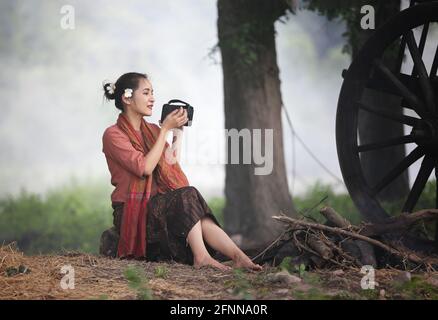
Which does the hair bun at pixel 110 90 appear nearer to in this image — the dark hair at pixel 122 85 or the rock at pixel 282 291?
the dark hair at pixel 122 85

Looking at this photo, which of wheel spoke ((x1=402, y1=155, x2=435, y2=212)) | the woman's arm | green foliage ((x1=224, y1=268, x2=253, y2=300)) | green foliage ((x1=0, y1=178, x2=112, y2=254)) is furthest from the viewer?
green foliage ((x1=0, y1=178, x2=112, y2=254))

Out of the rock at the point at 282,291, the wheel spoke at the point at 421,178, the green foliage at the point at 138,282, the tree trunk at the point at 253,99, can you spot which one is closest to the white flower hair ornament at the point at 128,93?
the green foliage at the point at 138,282

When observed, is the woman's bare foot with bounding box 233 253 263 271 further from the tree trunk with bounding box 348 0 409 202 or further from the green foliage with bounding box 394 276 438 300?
the tree trunk with bounding box 348 0 409 202

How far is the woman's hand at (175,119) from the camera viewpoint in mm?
4367

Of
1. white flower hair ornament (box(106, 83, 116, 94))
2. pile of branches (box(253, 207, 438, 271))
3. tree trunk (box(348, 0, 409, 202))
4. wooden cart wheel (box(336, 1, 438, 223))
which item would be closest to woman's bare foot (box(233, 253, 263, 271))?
pile of branches (box(253, 207, 438, 271))

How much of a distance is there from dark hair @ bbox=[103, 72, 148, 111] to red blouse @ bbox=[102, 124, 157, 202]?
0.20m

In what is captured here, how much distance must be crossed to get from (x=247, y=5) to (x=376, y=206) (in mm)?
3584

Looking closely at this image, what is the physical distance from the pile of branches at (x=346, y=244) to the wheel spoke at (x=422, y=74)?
84 centimetres

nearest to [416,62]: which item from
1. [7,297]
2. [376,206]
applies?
[376,206]

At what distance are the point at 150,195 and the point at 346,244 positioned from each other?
1433mm

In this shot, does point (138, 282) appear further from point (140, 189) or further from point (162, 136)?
point (162, 136)

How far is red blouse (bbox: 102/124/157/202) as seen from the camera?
4.35 meters
